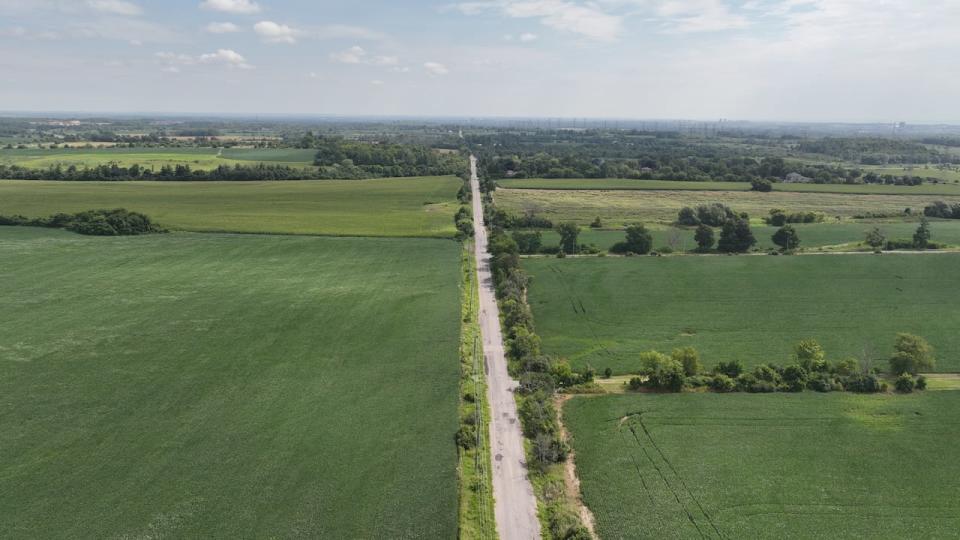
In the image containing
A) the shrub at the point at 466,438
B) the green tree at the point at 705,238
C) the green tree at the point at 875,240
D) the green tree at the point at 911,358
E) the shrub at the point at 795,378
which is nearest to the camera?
the shrub at the point at 466,438

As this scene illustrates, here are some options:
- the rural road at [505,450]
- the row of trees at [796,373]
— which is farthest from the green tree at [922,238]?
the rural road at [505,450]

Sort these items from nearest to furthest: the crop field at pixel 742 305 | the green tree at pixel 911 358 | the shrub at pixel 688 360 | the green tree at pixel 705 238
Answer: the green tree at pixel 911 358 < the shrub at pixel 688 360 < the crop field at pixel 742 305 < the green tree at pixel 705 238

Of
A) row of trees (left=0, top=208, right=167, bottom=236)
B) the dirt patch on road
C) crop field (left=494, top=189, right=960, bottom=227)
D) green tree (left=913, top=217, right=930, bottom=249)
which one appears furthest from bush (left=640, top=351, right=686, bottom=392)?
row of trees (left=0, top=208, right=167, bottom=236)

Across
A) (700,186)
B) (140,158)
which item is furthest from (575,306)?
(140,158)

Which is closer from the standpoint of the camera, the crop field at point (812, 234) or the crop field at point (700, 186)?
the crop field at point (812, 234)

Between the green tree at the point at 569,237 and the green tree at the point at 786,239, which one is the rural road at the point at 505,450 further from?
the green tree at the point at 786,239

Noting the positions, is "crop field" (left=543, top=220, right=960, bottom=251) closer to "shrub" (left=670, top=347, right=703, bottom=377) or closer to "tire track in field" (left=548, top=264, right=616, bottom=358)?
"tire track in field" (left=548, top=264, right=616, bottom=358)

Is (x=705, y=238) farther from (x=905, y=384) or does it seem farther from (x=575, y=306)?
(x=905, y=384)
